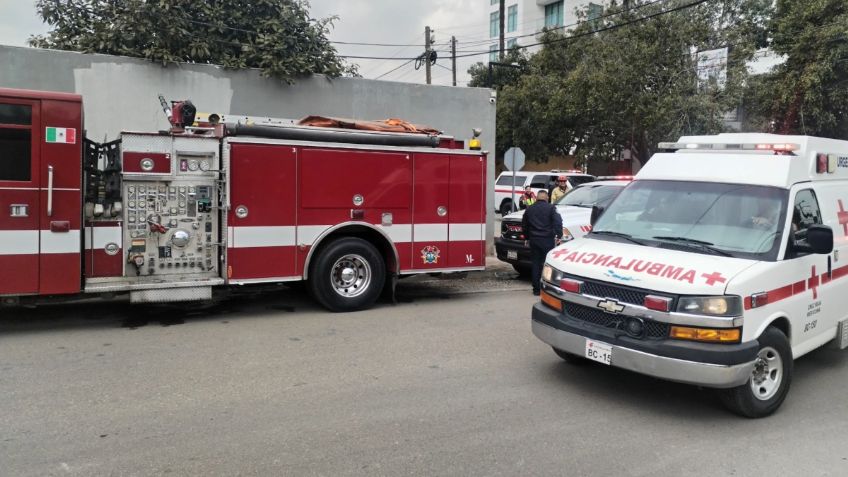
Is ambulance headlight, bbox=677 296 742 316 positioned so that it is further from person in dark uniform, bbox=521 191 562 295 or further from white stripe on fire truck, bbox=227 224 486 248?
person in dark uniform, bbox=521 191 562 295

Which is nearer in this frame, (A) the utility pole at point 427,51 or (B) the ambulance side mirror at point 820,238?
(B) the ambulance side mirror at point 820,238

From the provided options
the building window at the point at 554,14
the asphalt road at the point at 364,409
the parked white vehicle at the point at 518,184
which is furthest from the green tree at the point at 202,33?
the building window at the point at 554,14

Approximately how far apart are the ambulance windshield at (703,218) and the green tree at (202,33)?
8567 millimetres

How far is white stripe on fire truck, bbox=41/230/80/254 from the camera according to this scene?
22.5 feet

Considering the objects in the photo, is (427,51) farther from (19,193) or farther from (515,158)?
(19,193)

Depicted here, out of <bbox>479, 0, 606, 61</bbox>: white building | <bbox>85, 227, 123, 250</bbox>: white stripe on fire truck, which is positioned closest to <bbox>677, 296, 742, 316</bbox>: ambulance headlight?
<bbox>85, 227, 123, 250</bbox>: white stripe on fire truck

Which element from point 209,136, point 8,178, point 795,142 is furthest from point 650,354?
point 8,178

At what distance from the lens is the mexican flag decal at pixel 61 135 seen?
6.81 m

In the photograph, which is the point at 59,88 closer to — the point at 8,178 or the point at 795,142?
the point at 8,178

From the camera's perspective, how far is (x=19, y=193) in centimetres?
674

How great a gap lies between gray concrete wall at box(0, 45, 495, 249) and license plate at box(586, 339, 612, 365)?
30.0 feet

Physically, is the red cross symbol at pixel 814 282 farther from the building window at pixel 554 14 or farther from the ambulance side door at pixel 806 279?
the building window at pixel 554 14

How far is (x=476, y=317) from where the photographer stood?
8398 mm

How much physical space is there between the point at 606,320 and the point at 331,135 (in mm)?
4791
